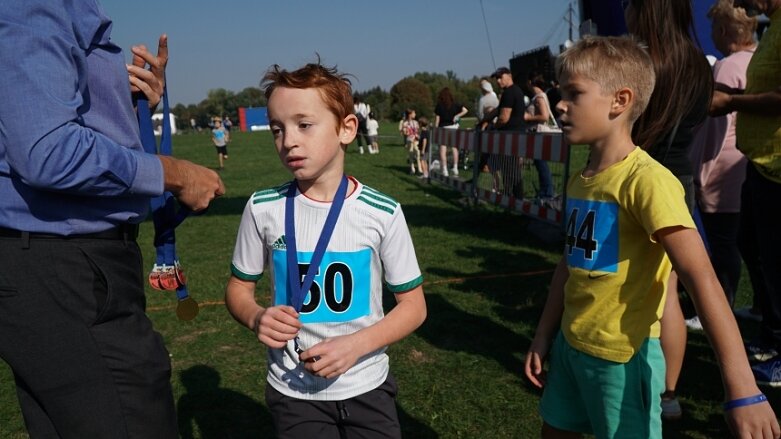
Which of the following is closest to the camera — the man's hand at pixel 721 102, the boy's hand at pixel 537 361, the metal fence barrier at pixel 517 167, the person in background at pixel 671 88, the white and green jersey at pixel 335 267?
the white and green jersey at pixel 335 267

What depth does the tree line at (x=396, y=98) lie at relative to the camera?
263 feet

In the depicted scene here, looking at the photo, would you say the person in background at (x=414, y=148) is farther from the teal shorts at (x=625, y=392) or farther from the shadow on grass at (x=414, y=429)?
the teal shorts at (x=625, y=392)

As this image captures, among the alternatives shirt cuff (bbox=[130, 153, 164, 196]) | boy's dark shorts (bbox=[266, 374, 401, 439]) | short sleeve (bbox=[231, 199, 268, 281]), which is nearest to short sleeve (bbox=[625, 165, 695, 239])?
boy's dark shorts (bbox=[266, 374, 401, 439])

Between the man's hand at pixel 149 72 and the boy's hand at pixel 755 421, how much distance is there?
2.06m

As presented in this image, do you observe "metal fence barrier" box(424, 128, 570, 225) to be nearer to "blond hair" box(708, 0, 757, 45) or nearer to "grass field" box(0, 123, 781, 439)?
"grass field" box(0, 123, 781, 439)

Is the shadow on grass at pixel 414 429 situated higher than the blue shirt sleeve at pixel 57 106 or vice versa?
the blue shirt sleeve at pixel 57 106

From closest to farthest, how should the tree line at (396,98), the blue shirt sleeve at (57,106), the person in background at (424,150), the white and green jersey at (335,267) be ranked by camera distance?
the blue shirt sleeve at (57,106)
the white and green jersey at (335,267)
the person in background at (424,150)
the tree line at (396,98)

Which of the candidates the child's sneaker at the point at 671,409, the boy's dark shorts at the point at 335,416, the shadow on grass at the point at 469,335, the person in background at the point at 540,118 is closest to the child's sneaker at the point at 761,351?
the child's sneaker at the point at 671,409

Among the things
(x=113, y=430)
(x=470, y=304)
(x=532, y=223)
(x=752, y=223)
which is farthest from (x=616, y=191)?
(x=532, y=223)

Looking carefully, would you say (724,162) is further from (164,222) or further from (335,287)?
(164,222)

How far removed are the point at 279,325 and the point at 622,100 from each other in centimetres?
136

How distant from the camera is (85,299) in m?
1.57

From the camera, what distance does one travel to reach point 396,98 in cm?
8231

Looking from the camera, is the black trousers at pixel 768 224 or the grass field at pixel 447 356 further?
the grass field at pixel 447 356
